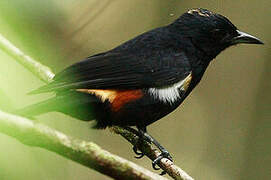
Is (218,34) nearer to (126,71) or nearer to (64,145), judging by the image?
(126,71)

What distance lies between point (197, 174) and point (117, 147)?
1.02m

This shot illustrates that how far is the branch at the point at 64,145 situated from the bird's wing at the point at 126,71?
4.34 ft

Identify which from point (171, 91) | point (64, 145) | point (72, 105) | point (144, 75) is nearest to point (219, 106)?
point (171, 91)

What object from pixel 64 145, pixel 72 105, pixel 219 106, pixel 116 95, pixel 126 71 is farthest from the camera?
pixel 219 106

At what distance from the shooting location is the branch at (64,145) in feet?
3.46

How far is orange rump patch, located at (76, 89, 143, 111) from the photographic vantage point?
9.18 feet

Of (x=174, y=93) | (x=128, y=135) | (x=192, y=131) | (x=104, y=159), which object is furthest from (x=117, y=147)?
(x=104, y=159)

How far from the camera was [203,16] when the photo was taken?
3.43 metres

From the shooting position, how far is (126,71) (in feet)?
9.80

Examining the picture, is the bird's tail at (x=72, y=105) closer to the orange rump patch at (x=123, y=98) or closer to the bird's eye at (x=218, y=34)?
the orange rump patch at (x=123, y=98)

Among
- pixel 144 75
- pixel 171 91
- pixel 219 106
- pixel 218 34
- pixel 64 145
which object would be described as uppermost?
pixel 64 145

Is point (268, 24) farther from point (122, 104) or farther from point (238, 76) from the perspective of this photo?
point (122, 104)

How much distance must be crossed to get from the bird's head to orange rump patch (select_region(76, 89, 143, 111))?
0.72 m

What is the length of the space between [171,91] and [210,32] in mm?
607
